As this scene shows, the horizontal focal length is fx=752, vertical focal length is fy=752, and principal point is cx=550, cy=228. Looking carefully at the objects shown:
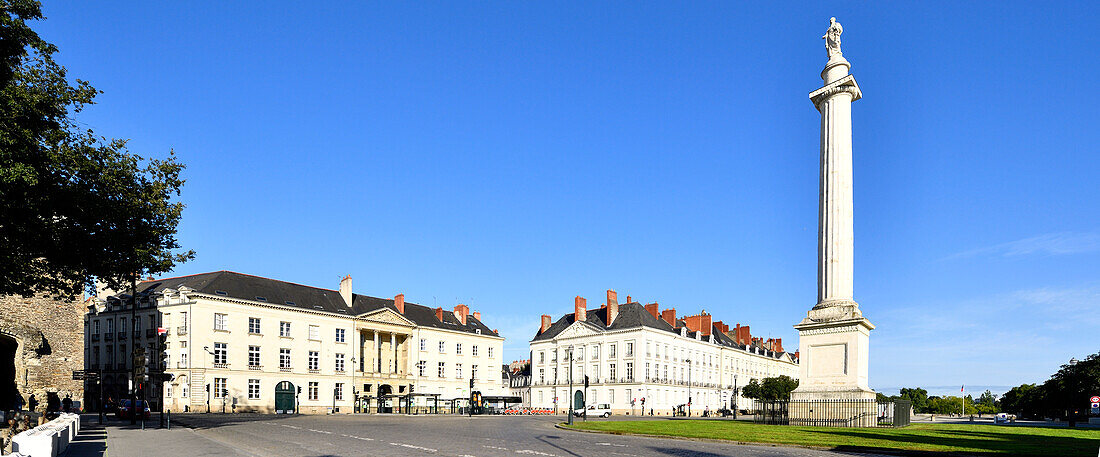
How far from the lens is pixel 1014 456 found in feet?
57.0

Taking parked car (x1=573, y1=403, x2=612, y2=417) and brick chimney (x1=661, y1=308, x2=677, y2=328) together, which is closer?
parked car (x1=573, y1=403, x2=612, y2=417)

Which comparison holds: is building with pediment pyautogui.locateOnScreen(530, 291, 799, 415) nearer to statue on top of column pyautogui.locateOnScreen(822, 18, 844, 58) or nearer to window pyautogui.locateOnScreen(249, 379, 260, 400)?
window pyautogui.locateOnScreen(249, 379, 260, 400)

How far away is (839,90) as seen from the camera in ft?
107

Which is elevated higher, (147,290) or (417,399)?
(147,290)

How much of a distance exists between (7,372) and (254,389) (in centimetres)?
3132

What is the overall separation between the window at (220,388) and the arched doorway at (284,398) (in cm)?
526

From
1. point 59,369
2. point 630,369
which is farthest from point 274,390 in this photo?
point 630,369

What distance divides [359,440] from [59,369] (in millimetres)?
23805

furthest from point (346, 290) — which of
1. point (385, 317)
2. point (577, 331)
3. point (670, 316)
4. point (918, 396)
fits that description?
point (918, 396)

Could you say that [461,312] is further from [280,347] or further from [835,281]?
[835,281]

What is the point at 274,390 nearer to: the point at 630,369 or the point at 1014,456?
the point at 630,369

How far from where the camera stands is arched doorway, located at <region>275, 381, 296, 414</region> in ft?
229

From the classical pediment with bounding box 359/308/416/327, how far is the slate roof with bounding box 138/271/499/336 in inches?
34.8

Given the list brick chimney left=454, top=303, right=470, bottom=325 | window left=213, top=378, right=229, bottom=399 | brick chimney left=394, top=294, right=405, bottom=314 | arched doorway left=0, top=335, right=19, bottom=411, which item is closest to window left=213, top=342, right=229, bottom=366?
window left=213, top=378, right=229, bottom=399
